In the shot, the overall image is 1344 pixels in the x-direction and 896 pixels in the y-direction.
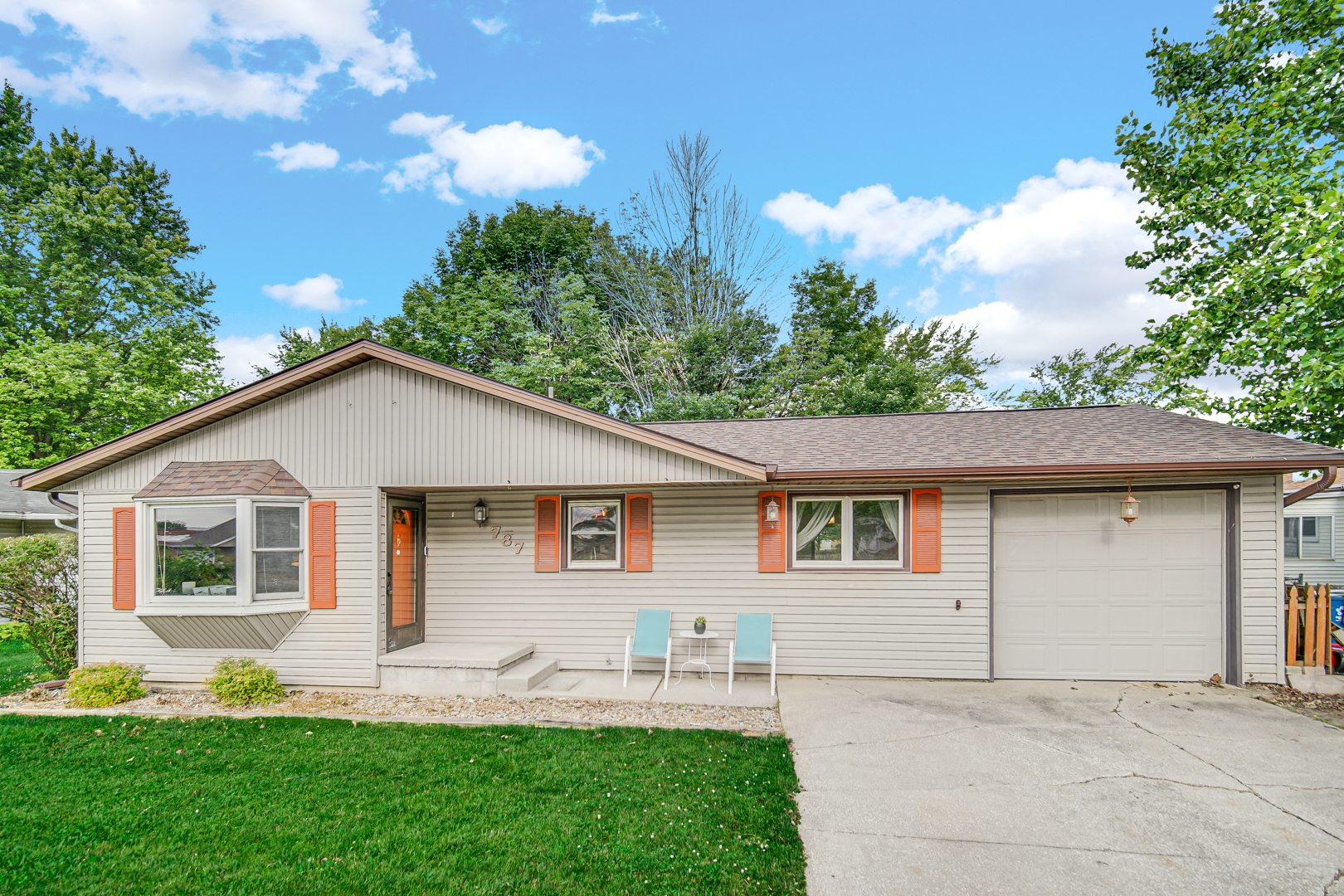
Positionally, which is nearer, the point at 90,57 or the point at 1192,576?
the point at 1192,576

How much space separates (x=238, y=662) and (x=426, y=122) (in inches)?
627

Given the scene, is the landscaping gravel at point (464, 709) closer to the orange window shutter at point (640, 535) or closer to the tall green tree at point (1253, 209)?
the orange window shutter at point (640, 535)

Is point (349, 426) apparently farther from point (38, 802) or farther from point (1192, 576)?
point (1192, 576)

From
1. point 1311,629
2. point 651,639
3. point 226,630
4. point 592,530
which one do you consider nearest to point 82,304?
point 226,630

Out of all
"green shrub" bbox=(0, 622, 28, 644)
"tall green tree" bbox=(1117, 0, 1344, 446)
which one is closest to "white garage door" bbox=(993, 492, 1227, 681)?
"tall green tree" bbox=(1117, 0, 1344, 446)

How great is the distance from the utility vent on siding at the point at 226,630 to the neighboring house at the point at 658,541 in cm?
3

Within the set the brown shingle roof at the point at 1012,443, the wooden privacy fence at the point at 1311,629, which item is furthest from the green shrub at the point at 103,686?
the wooden privacy fence at the point at 1311,629

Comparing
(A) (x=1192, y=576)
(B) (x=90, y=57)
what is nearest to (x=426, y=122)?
(B) (x=90, y=57)

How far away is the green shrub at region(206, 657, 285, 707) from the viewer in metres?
6.20

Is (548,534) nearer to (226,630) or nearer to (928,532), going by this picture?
(226,630)

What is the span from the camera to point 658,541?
24.0 feet

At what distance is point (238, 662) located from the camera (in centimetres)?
645

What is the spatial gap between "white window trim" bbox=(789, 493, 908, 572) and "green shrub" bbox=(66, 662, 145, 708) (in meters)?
7.32

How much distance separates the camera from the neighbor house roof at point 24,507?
11523 millimetres
